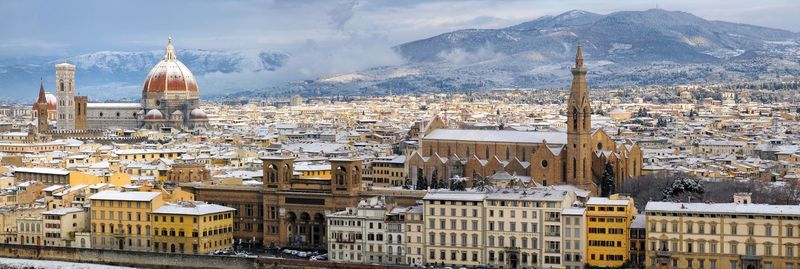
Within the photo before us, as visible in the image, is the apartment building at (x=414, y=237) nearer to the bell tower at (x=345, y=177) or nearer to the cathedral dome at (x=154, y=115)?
the bell tower at (x=345, y=177)

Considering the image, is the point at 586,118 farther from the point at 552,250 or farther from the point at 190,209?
the point at 190,209

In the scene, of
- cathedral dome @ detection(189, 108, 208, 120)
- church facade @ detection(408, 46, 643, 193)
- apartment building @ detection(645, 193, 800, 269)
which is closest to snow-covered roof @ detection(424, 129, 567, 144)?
church facade @ detection(408, 46, 643, 193)

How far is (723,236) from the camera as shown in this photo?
50031 millimetres

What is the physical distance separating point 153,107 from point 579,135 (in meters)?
75.1

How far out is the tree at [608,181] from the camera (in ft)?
237

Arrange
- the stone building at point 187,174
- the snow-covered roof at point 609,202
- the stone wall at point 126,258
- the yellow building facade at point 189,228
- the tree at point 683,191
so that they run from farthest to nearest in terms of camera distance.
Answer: the stone building at point 187,174, the tree at point 683,191, the yellow building facade at point 189,228, the stone wall at point 126,258, the snow-covered roof at point 609,202

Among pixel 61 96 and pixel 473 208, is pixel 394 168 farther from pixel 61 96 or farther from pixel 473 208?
pixel 61 96

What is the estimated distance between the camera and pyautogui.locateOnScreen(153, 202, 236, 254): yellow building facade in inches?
2293

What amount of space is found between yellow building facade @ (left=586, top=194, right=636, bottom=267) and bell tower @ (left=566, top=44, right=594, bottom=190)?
1915 cm

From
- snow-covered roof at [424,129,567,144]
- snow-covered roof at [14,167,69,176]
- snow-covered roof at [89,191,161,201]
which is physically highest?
snow-covered roof at [424,129,567,144]

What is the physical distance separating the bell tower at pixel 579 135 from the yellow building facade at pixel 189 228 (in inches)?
829

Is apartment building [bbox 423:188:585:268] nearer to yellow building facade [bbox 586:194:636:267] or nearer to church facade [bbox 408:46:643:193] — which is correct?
yellow building facade [bbox 586:194:636:267]

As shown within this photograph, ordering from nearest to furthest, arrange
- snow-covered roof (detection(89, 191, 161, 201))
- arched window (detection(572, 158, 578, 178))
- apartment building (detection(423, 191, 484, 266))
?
apartment building (detection(423, 191, 484, 266)) < snow-covered roof (detection(89, 191, 161, 201)) < arched window (detection(572, 158, 578, 178))

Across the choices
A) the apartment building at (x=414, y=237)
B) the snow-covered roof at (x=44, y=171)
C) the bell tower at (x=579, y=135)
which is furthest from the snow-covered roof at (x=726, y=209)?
the snow-covered roof at (x=44, y=171)
